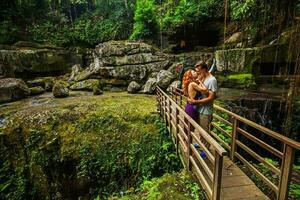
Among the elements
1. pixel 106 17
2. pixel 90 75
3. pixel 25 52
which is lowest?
pixel 90 75

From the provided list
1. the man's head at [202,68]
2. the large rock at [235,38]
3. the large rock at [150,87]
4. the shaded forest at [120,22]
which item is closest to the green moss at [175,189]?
the man's head at [202,68]

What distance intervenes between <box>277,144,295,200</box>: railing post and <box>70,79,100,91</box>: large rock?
11.0 metres

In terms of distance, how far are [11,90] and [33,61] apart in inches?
218

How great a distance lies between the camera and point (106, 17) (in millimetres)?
27453

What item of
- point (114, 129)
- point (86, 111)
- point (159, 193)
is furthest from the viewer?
point (86, 111)

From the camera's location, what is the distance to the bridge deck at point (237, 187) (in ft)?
10.0

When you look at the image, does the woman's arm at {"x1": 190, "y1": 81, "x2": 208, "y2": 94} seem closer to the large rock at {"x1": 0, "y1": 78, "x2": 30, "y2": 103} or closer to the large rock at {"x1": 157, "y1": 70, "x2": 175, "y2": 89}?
the large rock at {"x1": 157, "y1": 70, "x2": 175, "y2": 89}

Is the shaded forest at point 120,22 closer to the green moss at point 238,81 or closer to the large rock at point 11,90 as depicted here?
the green moss at point 238,81

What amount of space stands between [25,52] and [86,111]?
33.7 ft

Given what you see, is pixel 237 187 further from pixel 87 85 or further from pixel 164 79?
pixel 87 85

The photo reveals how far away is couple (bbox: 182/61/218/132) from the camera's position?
386 cm

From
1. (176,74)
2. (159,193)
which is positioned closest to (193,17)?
(176,74)

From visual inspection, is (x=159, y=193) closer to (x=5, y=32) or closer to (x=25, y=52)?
(x=25, y=52)

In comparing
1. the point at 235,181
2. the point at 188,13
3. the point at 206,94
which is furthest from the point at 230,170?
the point at 188,13
